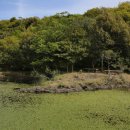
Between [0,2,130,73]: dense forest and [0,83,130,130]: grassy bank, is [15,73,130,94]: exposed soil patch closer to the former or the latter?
[0,83,130,130]: grassy bank

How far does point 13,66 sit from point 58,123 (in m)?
23.0

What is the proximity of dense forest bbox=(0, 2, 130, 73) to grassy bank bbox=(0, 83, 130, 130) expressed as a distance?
7711 mm

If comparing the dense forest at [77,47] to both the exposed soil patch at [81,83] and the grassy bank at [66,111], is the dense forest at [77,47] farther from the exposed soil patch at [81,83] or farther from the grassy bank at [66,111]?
the grassy bank at [66,111]

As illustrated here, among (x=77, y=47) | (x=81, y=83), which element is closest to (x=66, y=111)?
(x=81, y=83)

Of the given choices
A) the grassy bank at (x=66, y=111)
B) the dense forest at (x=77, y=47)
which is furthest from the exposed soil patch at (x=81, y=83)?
the dense forest at (x=77, y=47)

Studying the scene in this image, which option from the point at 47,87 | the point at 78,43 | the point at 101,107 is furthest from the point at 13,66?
the point at 101,107

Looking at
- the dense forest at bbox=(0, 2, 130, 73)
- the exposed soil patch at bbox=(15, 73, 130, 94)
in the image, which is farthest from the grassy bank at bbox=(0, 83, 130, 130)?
the dense forest at bbox=(0, 2, 130, 73)

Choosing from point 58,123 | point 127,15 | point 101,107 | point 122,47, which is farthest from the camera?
point 127,15

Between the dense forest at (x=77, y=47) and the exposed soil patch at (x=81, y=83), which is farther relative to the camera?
the dense forest at (x=77, y=47)

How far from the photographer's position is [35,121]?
1906 cm

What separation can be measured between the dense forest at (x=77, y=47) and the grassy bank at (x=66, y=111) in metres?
7.71

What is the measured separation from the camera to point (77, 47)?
35.8 m

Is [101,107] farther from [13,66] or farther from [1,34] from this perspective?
[1,34]

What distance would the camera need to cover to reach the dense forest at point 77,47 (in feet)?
114
